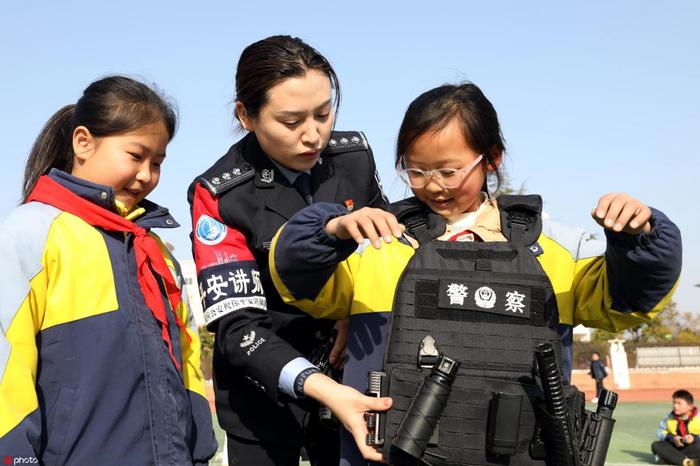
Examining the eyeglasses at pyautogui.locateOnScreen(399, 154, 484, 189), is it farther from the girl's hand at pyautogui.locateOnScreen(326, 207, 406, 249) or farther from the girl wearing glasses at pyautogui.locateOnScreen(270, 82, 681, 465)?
the girl's hand at pyautogui.locateOnScreen(326, 207, 406, 249)

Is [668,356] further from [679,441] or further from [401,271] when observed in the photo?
[401,271]

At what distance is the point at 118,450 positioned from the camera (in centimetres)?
295

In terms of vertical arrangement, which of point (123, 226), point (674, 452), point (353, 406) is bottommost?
point (674, 452)

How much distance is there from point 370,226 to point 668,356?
40.6 meters

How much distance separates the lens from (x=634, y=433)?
54.3 feet

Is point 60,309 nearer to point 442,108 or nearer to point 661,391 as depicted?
point 442,108

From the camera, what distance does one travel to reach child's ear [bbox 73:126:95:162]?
3299mm

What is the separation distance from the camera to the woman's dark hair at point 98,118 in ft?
10.8

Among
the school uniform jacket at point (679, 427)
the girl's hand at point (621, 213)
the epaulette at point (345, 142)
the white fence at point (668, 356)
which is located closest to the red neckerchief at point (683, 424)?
the school uniform jacket at point (679, 427)

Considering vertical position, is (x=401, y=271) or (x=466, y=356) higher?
(x=401, y=271)

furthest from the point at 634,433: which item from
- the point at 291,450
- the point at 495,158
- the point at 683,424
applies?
the point at 495,158

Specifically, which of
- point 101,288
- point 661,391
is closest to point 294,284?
point 101,288

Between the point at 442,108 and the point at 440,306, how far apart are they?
0.65 meters

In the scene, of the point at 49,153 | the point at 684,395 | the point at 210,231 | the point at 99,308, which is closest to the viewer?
the point at 99,308
